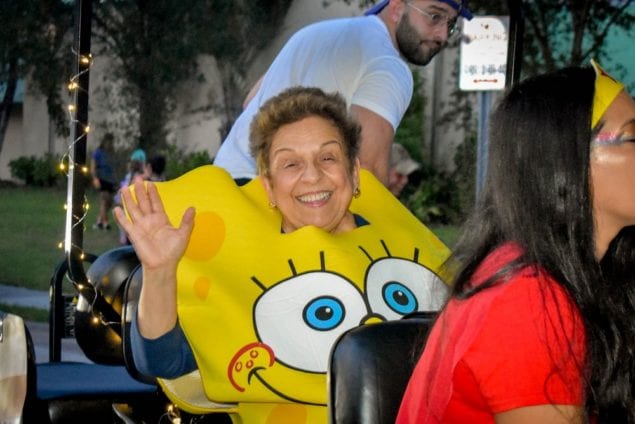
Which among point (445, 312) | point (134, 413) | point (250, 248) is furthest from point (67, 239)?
point (445, 312)

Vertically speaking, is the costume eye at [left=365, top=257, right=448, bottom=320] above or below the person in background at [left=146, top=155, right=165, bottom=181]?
above

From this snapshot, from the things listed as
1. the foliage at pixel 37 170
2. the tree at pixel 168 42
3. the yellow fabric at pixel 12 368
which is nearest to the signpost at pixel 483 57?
the yellow fabric at pixel 12 368

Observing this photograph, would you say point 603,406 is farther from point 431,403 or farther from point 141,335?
point 141,335

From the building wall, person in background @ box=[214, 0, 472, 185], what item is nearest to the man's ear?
person in background @ box=[214, 0, 472, 185]

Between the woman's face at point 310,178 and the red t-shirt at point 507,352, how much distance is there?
1173 millimetres

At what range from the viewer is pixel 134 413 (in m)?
3.29

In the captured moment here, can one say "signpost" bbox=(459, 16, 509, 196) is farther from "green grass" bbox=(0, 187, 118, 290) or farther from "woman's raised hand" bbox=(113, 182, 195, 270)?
"green grass" bbox=(0, 187, 118, 290)

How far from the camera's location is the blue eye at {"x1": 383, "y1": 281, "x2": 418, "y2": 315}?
276 cm

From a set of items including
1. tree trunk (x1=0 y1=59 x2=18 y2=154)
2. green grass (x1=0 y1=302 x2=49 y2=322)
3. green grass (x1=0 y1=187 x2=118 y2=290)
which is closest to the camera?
green grass (x1=0 y1=302 x2=49 y2=322)

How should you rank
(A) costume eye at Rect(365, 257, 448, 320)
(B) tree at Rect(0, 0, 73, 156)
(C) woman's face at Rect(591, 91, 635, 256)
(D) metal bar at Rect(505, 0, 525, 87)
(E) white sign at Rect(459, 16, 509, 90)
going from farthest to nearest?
(B) tree at Rect(0, 0, 73, 156)
(E) white sign at Rect(459, 16, 509, 90)
(D) metal bar at Rect(505, 0, 525, 87)
(A) costume eye at Rect(365, 257, 448, 320)
(C) woman's face at Rect(591, 91, 635, 256)

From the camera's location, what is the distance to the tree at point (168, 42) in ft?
76.2

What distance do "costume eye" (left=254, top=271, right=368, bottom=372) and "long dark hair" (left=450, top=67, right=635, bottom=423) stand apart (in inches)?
34.9

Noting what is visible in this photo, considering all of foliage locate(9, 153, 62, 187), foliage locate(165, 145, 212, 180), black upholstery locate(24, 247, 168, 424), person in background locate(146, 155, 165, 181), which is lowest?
foliage locate(9, 153, 62, 187)

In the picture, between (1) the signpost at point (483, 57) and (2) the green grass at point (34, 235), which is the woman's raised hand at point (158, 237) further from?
(2) the green grass at point (34, 235)
